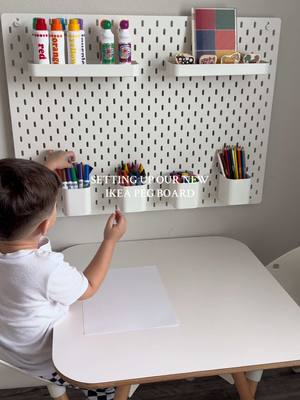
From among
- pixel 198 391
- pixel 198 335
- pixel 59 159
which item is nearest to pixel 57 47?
pixel 59 159

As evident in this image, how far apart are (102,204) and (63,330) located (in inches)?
19.9

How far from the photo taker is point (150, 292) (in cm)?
125

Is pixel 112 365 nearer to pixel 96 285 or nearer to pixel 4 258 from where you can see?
pixel 96 285

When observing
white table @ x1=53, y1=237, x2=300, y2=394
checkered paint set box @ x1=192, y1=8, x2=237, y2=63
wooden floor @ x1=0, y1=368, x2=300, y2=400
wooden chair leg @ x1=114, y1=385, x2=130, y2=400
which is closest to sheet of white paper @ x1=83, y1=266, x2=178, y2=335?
white table @ x1=53, y1=237, x2=300, y2=394

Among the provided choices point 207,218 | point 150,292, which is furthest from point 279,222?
point 150,292

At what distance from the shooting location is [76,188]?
1.38m

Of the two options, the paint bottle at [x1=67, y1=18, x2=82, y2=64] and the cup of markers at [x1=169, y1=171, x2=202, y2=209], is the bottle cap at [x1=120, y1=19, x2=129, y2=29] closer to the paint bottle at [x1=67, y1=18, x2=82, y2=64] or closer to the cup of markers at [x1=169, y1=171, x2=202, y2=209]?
the paint bottle at [x1=67, y1=18, x2=82, y2=64]

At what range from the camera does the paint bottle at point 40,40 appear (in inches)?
46.5

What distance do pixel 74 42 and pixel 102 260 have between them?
592 mm

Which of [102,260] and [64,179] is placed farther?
[64,179]

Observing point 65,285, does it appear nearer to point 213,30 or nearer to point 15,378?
point 15,378

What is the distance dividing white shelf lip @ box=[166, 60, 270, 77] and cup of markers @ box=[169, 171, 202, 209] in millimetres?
333

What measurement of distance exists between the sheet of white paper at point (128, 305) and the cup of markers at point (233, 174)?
0.36 metres

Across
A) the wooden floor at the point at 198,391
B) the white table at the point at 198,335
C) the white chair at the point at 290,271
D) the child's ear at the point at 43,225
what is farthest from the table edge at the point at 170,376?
the wooden floor at the point at 198,391
